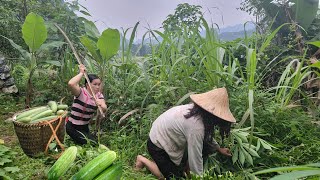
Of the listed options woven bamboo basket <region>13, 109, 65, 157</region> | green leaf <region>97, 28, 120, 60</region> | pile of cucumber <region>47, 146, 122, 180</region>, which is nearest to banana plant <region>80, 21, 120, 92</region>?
green leaf <region>97, 28, 120, 60</region>

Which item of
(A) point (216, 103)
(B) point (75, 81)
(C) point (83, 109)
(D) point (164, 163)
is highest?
(B) point (75, 81)

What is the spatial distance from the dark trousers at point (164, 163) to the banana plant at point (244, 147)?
23.8 inches

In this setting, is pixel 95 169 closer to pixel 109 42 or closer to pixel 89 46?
pixel 109 42

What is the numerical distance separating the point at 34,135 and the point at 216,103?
1.82 meters

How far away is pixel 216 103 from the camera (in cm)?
291

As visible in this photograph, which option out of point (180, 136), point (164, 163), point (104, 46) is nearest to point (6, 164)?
point (164, 163)

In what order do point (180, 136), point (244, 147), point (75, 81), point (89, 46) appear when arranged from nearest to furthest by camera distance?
point (180, 136), point (244, 147), point (75, 81), point (89, 46)

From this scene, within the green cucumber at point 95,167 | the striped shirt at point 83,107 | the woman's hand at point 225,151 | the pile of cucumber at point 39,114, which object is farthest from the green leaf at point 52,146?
the woman's hand at point 225,151

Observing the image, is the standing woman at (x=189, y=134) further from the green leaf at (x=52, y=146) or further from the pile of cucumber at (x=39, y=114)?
the pile of cucumber at (x=39, y=114)

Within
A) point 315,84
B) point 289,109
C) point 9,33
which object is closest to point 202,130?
point 289,109

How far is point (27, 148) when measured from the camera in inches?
128

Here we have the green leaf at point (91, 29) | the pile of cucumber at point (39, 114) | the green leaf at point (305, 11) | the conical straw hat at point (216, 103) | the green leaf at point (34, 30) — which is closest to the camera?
the conical straw hat at point (216, 103)

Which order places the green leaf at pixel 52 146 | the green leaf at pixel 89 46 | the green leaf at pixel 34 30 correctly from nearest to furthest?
the green leaf at pixel 52 146
the green leaf at pixel 89 46
the green leaf at pixel 34 30

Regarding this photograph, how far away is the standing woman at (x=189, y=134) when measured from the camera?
2.92 metres
